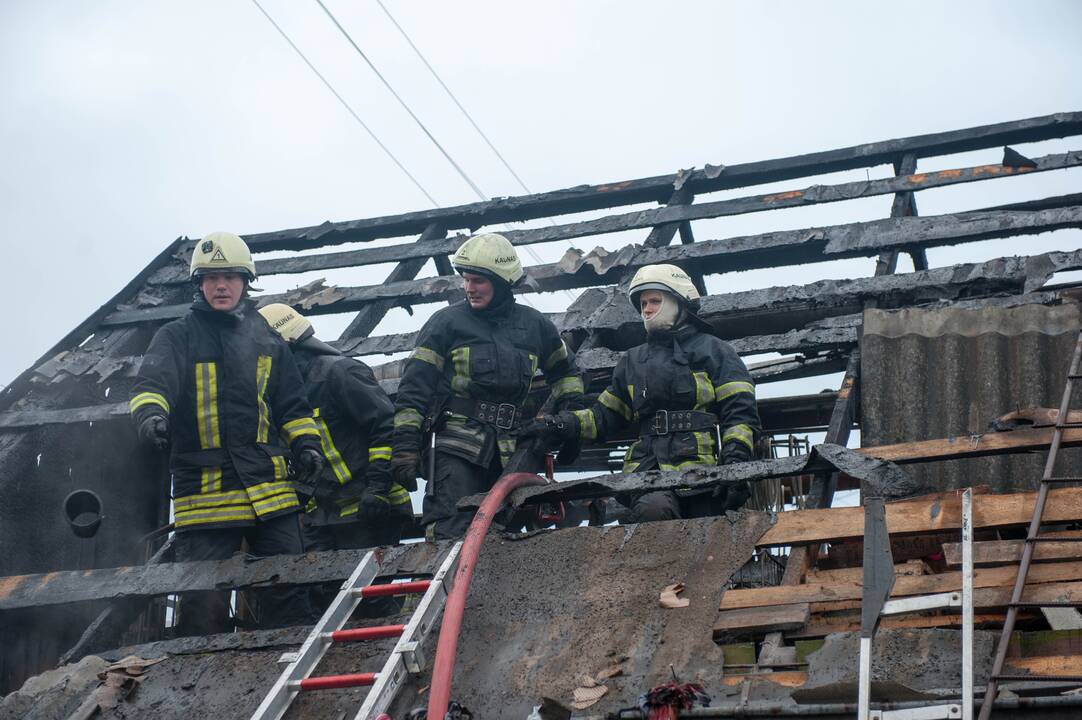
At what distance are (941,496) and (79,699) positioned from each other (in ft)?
12.2

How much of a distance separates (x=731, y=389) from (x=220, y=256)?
9.25 ft

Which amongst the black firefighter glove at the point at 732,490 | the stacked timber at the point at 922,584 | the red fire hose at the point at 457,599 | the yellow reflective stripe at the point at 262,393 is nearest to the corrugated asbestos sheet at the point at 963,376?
the black firefighter glove at the point at 732,490

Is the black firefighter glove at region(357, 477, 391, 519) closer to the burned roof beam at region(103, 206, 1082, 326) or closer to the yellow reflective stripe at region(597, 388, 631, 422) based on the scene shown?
the yellow reflective stripe at region(597, 388, 631, 422)

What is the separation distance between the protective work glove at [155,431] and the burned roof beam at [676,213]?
4146 mm

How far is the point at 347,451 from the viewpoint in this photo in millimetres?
7406

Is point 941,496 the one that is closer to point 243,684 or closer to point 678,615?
point 678,615

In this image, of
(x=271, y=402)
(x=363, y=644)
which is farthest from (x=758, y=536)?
(x=271, y=402)

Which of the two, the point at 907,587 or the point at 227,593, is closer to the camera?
the point at 907,587

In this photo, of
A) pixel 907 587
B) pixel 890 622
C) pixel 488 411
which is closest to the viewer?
pixel 890 622

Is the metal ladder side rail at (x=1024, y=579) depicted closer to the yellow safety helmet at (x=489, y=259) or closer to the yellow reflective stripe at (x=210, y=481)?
the yellow safety helmet at (x=489, y=259)

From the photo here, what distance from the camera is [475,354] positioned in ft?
22.6

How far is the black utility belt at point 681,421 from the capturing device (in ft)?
21.3

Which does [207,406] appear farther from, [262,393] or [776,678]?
[776,678]

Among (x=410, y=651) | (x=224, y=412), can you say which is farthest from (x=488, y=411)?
(x=410, y=651)
